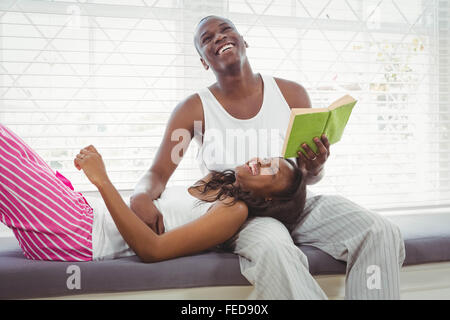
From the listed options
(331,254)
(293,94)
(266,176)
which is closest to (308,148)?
(266,176)

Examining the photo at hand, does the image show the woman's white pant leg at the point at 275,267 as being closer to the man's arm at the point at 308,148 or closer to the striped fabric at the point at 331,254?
the striped fabric at the point at 331,254

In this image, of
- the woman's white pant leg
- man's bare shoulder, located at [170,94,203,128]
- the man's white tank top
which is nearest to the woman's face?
the woman's white pant leg

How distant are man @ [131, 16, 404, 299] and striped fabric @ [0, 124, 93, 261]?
0.20 m

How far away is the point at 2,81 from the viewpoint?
176 cm

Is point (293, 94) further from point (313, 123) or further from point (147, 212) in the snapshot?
point (147, 212)

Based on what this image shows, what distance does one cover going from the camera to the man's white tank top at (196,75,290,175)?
1640 mm

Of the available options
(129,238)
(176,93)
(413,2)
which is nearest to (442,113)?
(413,2)

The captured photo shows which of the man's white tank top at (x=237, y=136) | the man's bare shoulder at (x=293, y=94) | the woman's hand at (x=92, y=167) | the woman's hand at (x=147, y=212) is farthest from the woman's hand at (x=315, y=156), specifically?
the woman's hand at (x=92, y=167)

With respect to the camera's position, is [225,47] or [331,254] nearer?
[331,254]

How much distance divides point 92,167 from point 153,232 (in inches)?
10.4

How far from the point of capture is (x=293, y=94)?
1.75 m

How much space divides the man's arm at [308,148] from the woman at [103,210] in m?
0.06
